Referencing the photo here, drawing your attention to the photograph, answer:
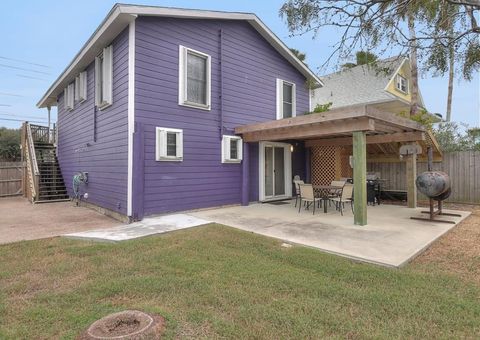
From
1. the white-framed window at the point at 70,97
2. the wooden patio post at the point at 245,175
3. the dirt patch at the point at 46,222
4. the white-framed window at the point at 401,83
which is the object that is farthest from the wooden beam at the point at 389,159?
the white-framed window at the point at 70,97

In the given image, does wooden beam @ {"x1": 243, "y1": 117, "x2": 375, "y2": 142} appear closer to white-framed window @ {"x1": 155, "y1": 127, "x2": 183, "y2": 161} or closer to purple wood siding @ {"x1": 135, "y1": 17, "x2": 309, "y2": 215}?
purple wood siding @ {"x1": 135, "y1": 17, "x2": 309, "y2": 215}

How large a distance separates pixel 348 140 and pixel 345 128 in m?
4.05

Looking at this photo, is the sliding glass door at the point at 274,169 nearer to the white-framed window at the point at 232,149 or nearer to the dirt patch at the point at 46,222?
the white-framed window at the point at 232,149

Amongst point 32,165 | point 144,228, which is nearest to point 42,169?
point 32,165

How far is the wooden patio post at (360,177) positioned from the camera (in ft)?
20.6

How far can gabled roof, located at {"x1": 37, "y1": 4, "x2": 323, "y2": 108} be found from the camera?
695cm

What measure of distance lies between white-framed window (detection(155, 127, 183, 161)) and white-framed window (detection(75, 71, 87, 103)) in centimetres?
438

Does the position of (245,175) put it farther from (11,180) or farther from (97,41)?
(11,180)

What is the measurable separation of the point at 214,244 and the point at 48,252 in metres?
2.61

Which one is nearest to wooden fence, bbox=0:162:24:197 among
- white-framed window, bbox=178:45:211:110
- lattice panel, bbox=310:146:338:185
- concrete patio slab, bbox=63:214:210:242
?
white-framed window, bbox=178:45:211:110

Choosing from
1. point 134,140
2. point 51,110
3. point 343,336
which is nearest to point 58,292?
point 343,336

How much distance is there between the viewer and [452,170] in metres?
10.6

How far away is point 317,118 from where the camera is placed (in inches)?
271

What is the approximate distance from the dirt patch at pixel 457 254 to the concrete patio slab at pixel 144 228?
14.3 feet
